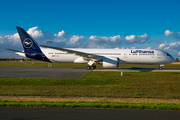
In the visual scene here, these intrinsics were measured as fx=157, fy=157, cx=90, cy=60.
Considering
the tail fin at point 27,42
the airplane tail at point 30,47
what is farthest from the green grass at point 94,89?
the tail fin at point 27,42

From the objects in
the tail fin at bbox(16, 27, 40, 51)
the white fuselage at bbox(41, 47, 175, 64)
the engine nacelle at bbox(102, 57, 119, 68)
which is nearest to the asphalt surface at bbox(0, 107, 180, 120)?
the engine nacelle at bbox(102, 57, 119, 68)

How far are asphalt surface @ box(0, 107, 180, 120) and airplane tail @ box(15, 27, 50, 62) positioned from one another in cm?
2346

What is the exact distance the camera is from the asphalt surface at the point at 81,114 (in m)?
4.81

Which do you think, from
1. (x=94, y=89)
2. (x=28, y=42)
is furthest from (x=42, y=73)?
(x=94, y=89)

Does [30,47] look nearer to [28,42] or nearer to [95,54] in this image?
[28,42]

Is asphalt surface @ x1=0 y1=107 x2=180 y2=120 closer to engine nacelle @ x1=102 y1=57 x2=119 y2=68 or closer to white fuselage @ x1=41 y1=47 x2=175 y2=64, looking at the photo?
engine nacelle @ x1=102 y1=57 x2=119 y2=68

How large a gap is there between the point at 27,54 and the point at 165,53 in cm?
2461

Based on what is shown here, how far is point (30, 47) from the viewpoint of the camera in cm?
2855

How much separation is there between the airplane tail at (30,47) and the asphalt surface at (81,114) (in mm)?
23458

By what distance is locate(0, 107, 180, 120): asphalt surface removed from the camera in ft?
15.8

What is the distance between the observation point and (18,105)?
614 cm

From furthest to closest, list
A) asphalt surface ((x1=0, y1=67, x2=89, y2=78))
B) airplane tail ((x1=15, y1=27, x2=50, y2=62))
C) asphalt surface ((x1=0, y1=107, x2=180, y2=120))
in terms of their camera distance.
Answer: airplane tail ((x1=15, y1=27, x2=50, y2=62)), asphalt surface ((x1=0, y1=67, x2=89, y2=78)), asphalt surface ((x1=0, y1=107, x2=180, y2=120))

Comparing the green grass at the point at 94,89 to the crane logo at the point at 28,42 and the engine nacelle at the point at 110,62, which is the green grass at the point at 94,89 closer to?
the engine nacelle at the point at 110,62

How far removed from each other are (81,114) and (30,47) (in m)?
26.0
